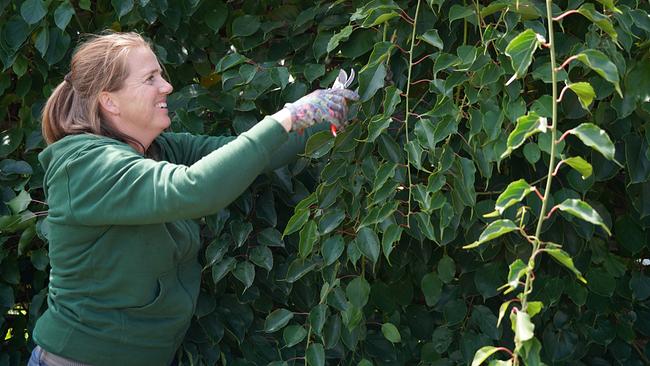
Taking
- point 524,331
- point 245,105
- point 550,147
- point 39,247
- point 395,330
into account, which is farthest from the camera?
point 39,247

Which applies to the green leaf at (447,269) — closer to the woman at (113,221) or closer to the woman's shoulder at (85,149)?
the woman at (113,221)

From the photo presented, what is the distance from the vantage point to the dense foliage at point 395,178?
6.56 feet

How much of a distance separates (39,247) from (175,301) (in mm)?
731

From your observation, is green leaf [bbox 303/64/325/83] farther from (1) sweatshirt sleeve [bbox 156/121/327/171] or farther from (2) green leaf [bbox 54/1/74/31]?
(2) green leaf [bbox 54/1/74/31]

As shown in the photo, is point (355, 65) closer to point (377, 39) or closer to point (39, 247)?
point (377, 39)

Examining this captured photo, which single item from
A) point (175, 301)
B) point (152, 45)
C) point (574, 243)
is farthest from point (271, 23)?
point (574, 243)

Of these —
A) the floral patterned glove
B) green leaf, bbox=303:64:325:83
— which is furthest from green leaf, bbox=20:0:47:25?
the floral patterned glove

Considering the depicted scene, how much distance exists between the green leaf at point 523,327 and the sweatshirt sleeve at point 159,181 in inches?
25.6

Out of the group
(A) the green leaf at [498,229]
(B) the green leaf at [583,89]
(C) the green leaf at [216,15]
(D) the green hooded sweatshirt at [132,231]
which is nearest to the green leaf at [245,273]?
(D) the green hooded sweatshirt at [132,231]

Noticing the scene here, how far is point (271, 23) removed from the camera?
242 centimetres

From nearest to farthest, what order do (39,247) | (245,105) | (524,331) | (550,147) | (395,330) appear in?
(524,331)
(550,147)
(395,330)
(245,105)
(39,247)

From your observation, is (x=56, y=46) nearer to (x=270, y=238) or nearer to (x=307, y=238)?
(x=270, y=238)

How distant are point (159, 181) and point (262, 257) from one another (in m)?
0.47

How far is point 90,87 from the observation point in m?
2.22
